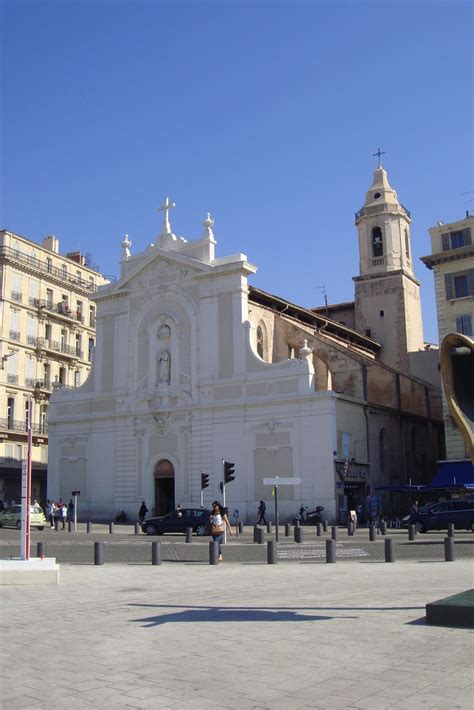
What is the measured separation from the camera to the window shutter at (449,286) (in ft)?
135

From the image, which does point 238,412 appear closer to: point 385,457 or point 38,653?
point 385,457

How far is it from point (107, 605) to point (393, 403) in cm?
3954

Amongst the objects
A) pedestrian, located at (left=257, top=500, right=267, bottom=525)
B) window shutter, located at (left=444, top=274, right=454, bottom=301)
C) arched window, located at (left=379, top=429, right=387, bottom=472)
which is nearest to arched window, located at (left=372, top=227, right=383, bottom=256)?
arched window, located at (left=379, top=429, right=387, bottom=472)

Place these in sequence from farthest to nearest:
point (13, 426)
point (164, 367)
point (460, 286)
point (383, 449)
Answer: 1. point (13, 426)
2. point (383, 449)
3. point (164, 367)
4. point (460, 286)

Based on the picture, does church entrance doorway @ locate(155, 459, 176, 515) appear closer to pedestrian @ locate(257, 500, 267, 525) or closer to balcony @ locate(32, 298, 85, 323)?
pedestrian @ locate(257, 500, 267, 525)

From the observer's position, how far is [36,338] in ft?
182

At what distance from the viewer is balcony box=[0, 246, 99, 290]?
5325 centimetres

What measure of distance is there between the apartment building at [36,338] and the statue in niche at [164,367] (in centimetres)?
806

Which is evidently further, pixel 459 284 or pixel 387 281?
pixel 387 281

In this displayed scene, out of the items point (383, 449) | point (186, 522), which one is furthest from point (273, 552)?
point (383, 449)

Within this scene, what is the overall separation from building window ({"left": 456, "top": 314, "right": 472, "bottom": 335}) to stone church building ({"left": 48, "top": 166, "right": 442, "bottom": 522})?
7.32m

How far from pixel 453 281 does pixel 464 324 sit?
8.36 ft

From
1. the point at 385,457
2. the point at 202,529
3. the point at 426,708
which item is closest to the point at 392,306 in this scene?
the point at 385,457

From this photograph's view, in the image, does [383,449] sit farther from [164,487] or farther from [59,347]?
[59,347]
